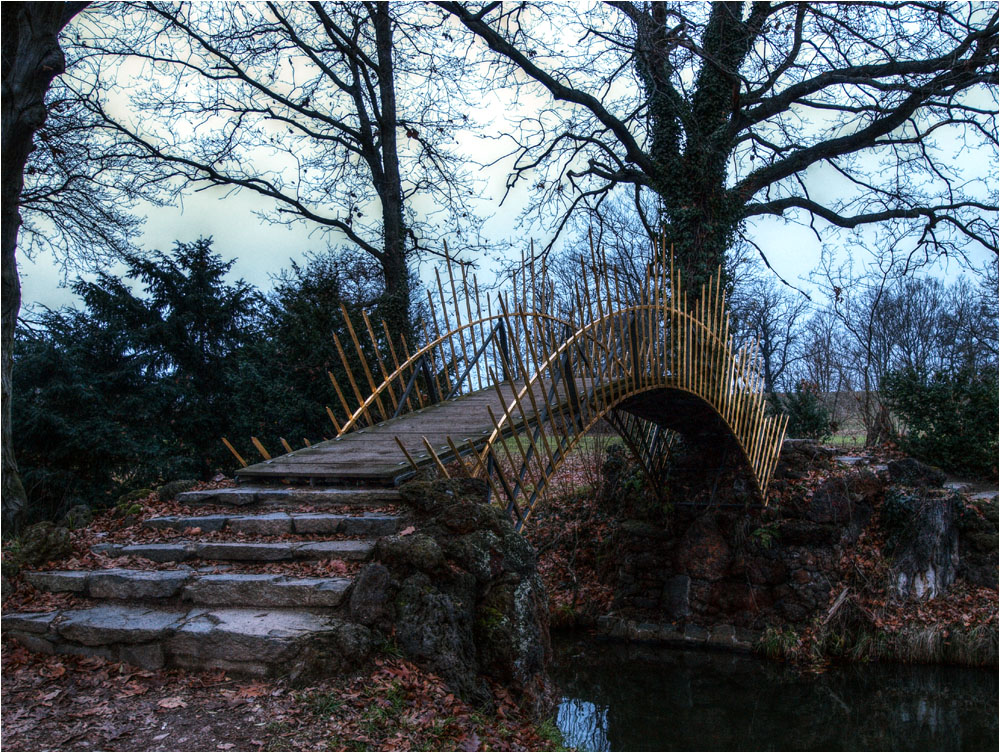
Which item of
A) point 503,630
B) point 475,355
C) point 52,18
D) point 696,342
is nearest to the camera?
point 503,630

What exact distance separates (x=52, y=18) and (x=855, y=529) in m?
12.7

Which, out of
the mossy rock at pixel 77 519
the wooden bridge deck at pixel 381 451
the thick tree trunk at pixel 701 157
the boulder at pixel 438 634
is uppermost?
Result: the thick tree trunk at pixel 701 157

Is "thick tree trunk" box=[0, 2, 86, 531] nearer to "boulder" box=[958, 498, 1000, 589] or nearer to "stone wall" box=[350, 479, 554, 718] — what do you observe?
"stone wall" box=[350, 479, 554, 718]

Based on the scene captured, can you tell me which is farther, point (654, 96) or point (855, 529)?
point (654, 96)

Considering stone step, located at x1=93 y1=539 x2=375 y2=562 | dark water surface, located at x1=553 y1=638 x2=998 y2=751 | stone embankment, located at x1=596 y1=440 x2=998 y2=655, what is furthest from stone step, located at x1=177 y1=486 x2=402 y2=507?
stone embankment, located at x1=596 y1=440 x2=998 y2=655

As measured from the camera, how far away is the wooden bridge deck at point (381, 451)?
5.58 meters

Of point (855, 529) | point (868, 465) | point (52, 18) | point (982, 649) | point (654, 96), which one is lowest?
point (982, 649)

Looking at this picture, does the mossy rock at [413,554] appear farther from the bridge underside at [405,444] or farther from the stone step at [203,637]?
the bridge underside at [405,444]

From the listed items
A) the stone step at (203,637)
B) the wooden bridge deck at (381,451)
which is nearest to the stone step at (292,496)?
the wooden bridge deck at (381,451)

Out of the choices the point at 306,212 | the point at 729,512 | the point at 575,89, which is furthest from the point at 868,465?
the point at 306,212

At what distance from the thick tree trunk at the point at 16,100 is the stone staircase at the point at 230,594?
8.43 ft

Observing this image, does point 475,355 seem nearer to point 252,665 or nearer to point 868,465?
point 252,665

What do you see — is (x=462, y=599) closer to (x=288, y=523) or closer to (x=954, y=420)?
(x=288, y=523)

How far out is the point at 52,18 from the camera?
261 inches
